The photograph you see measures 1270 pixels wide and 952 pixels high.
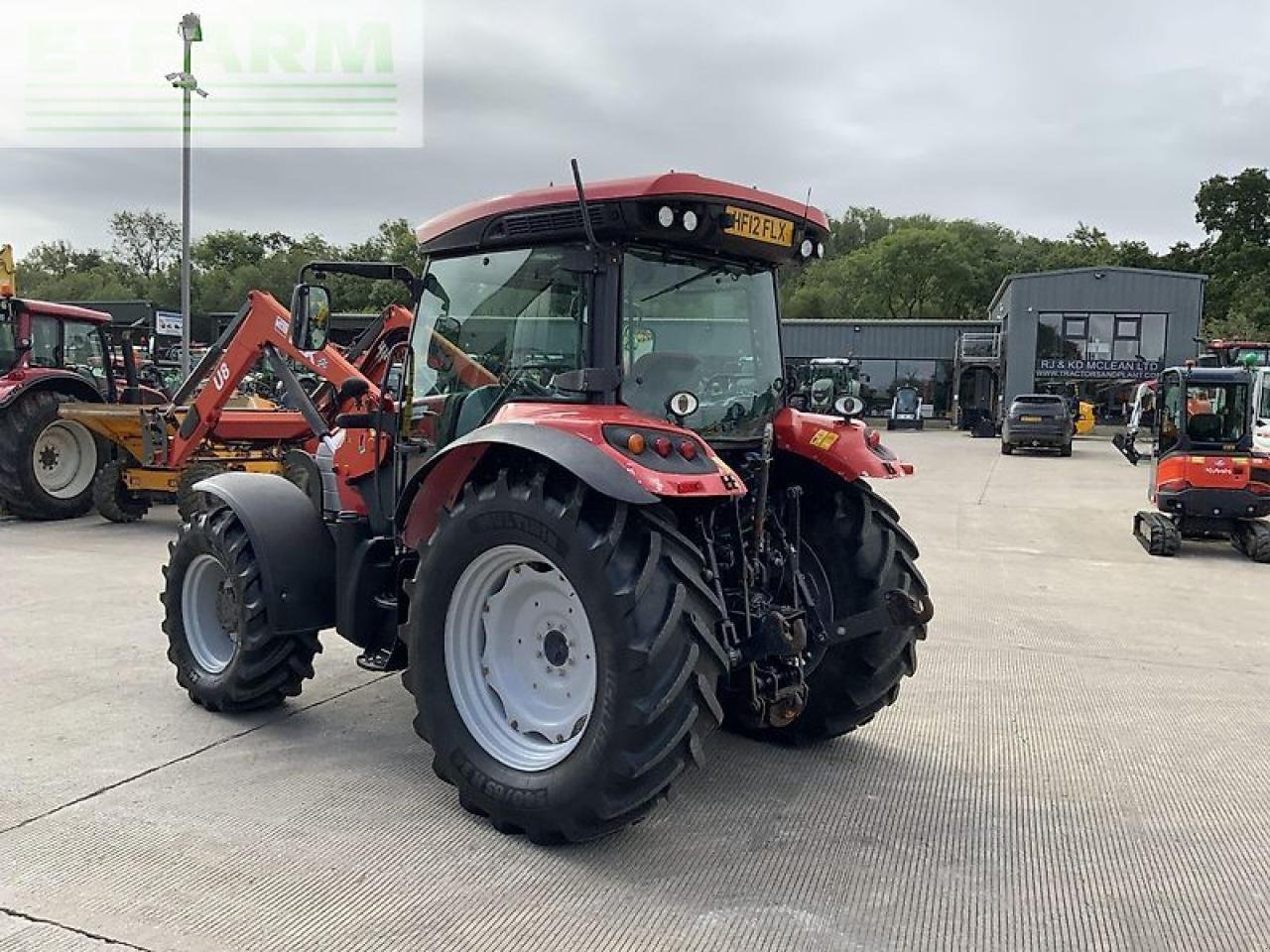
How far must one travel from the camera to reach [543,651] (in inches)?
149

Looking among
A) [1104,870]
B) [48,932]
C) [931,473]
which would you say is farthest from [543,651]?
[931,473]

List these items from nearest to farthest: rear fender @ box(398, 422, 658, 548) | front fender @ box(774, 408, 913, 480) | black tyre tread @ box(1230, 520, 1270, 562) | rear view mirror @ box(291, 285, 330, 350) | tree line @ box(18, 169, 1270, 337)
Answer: rear fender @ box(398, 422, 658, 548)
front fender @ box(774, 408, 913, 480)
rear view mirror @ box(291, 285, 330, 350)
black tyre tread @ box(1230, 520, 1270, 562)
tree line @ box(18, 169, 1270, 337)

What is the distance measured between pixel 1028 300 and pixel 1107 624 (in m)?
29.1

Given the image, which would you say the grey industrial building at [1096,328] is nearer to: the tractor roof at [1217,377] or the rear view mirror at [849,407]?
the tractor roof at [1217,377]

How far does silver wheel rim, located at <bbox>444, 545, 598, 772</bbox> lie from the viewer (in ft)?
12.1

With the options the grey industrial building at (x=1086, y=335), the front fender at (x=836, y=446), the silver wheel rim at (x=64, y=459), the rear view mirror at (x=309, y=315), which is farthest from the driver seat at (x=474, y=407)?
the grey industrial building at (x=1086, y=335)

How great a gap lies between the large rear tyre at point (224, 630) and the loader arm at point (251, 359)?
1064mm

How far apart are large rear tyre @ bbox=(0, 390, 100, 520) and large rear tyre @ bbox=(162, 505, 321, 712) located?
7.51m

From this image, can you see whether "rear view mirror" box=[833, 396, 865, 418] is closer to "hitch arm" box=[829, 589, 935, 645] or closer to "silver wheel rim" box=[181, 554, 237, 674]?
"hitch arm" box=[829, 589, 935, 645]

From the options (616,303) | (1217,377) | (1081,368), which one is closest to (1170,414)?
(1217,377)

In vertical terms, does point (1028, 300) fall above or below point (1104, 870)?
above

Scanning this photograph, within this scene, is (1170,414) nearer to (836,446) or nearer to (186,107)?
(836,446)

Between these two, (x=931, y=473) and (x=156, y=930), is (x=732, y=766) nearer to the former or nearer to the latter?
(x=156, y=930)

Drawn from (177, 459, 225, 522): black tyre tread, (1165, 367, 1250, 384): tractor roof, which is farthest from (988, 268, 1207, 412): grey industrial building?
(177, 459, 225, 522): black tyre tread
